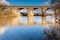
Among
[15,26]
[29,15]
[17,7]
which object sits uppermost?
[17,7]

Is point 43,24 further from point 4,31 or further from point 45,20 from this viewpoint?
point 4,31

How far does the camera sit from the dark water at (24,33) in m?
1.16

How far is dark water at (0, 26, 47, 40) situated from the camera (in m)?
1.16

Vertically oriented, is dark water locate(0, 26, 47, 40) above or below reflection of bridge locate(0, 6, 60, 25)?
below

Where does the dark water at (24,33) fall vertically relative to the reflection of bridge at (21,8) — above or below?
below

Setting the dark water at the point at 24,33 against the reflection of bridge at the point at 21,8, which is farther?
the reflection of bridge at the point at 21,8

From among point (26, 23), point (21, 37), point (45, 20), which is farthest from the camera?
point (26, 23)

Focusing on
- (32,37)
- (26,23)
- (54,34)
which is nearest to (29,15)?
(26,23)

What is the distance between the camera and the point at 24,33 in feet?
3.96

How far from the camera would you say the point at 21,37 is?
1.16 m

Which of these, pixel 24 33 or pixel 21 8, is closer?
pixel 24 33

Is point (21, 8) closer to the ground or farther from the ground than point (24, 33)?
farther from the ground

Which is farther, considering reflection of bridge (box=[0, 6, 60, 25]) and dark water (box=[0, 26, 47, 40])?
reflection of bridge (box=[0, 6, 60, 25])

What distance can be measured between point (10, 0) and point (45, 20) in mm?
503
